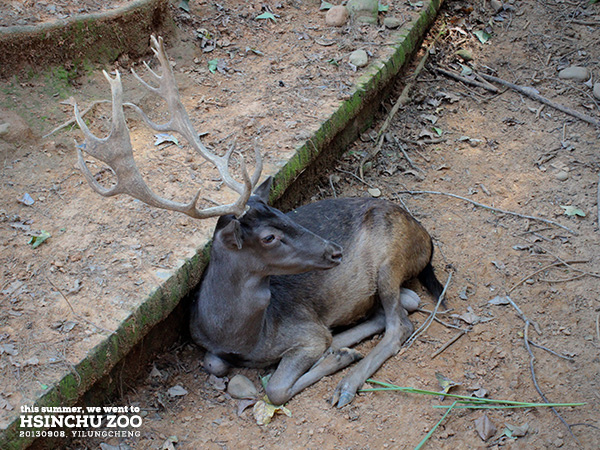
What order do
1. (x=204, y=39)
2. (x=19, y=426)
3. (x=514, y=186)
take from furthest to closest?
(x=204, y=39)
(x=514, y=186)
(x=19, y=426)

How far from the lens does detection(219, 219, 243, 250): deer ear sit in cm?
430

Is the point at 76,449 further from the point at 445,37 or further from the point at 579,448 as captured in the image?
the point at 445,37

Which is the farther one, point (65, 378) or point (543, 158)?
point (543, 158)

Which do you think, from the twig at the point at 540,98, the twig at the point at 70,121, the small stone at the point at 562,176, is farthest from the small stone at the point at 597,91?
the twig at the point at 70,121

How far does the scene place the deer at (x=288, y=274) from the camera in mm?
4316

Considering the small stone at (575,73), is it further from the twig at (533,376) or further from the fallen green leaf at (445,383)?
the fallen green leaf at (445,383)

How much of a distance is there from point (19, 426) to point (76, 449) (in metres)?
0.66

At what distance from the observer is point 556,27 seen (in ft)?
30.0

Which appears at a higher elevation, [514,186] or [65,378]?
[65,378]

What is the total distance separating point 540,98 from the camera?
313 inches

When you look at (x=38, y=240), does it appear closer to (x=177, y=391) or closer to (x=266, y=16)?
(x=177, y=391)

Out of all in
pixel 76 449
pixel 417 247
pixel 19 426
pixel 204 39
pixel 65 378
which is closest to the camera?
→ pixel 19 426

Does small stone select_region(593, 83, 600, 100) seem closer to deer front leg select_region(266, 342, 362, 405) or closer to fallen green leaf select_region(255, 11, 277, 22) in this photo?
fallen green leaf select_region(255, 11, 277, 22)

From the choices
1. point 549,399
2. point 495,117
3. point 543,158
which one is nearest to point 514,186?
point 543,158
